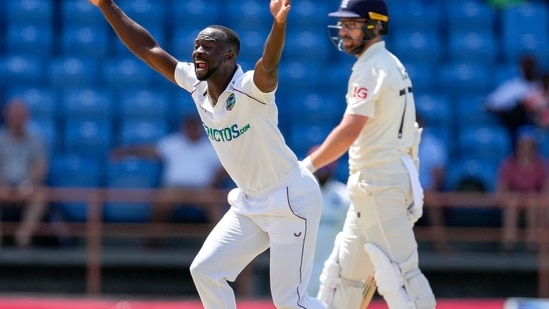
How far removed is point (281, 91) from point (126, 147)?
1808mm

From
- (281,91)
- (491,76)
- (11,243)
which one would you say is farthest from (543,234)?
(11,243)

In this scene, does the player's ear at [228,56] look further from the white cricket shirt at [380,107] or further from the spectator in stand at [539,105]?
the spectator in stand at [539,105]

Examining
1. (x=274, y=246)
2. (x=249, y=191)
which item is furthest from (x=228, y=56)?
(x=274, y=246)

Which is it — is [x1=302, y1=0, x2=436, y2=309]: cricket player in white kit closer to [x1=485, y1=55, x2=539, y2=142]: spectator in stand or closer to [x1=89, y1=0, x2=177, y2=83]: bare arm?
[x1=89, y1=0, x2=177, y2=83]: bare arm

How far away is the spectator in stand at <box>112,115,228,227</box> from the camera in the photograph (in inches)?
440

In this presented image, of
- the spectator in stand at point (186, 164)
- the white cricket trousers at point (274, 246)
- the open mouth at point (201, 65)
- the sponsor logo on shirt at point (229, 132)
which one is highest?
the open mouth at point (201, 65)

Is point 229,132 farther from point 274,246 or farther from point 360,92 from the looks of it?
point 360,92

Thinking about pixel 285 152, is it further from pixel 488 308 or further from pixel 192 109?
pixel 192 109

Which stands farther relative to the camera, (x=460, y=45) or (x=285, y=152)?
(x=460, y=45)

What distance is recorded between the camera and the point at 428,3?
1316cm

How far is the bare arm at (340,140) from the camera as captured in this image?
6.87m

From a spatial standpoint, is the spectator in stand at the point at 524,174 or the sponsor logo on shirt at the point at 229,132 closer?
the sponsor logo on shirt at the point at 229,132

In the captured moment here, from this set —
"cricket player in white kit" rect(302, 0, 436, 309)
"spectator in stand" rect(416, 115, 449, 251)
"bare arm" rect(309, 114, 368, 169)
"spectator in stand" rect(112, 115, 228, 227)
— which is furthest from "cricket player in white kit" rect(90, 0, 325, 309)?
"spectator in stand" rect(416, 115, 449, 251)

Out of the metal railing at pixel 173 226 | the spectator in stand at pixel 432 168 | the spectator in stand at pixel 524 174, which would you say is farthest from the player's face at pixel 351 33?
the spectator in stand at pixel 524 174
